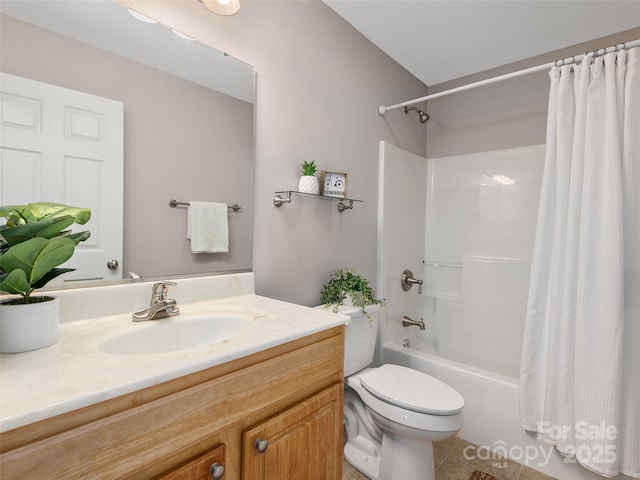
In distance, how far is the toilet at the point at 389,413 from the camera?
1.33m

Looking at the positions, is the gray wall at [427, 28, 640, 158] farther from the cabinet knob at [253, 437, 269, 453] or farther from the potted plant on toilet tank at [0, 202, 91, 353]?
the potted plant on toilet tank at [0, 202, 91, 353]

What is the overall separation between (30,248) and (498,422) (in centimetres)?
208

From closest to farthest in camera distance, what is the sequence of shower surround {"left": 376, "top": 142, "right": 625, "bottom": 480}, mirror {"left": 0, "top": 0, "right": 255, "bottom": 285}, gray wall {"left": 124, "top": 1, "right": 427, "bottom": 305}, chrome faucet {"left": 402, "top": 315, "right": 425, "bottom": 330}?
mirror {"left": 0, "top": 0, "right": 255, "bottom": 285} < gray wall {"left": 124, "top": 1, "right": 427, "bottom": 305} < shower surround {"left": 376, "top": 142, "right": 625, "bottom": 480} < chrome faucet {"left": 402, "top": 315, "right": 425, "bottom": 330}

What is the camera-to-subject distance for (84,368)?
2.08 ft

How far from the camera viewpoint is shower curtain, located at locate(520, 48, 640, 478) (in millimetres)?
1441

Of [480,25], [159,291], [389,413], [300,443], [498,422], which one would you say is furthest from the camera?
[480,25]

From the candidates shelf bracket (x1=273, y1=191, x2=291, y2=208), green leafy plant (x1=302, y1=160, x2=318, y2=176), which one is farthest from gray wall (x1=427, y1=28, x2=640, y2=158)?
shelf bracket (x1=273, y1=191, x2=291, y2=208)

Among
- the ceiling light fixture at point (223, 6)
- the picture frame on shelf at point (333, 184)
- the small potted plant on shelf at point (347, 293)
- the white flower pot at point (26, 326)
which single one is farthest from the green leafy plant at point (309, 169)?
the white flower pot at point (26, 326)

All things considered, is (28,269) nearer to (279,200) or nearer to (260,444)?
(260,444)

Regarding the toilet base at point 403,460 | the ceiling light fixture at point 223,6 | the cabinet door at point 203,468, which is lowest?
the toilet base at point 403,460

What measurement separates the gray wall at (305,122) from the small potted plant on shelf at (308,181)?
0.05 m

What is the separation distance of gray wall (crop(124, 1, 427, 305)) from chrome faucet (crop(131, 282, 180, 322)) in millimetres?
437

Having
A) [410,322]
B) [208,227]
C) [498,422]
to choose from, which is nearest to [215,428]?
[208,227]

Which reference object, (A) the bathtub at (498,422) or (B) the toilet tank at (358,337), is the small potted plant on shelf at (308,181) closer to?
(B) the toilet tank at (358,337)
